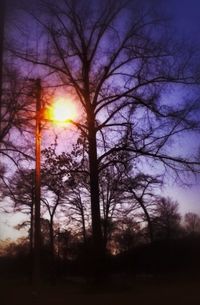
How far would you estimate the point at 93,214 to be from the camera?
25.4 m

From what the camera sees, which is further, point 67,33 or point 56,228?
point 56,228

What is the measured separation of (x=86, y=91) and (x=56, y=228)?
3851 centimetres

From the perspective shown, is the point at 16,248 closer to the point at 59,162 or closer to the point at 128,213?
the point at 128,213

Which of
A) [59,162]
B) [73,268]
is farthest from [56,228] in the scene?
[59,162]

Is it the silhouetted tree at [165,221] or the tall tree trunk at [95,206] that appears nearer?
the tall tree trunk at [95,206]

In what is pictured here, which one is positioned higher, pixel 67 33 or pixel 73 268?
pixel 67 33

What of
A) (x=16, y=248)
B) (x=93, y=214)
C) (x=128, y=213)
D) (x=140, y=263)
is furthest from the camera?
(x=16, y=248)

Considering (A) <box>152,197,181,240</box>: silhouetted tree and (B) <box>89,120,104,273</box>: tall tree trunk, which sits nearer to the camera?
(B) <box>89,120,104,273</box>: tall tree trunk

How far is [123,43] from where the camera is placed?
92.8ft

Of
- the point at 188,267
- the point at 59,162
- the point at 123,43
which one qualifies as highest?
the point at 123,43

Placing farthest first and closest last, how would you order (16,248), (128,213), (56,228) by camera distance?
1. (16,248)
2. (56,228)
3. (128,213)

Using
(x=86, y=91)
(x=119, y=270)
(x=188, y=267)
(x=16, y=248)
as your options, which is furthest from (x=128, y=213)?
(x=86, y=91)

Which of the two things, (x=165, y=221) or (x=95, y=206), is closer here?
(x=95, y=206)

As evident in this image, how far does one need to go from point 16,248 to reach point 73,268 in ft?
55.3
